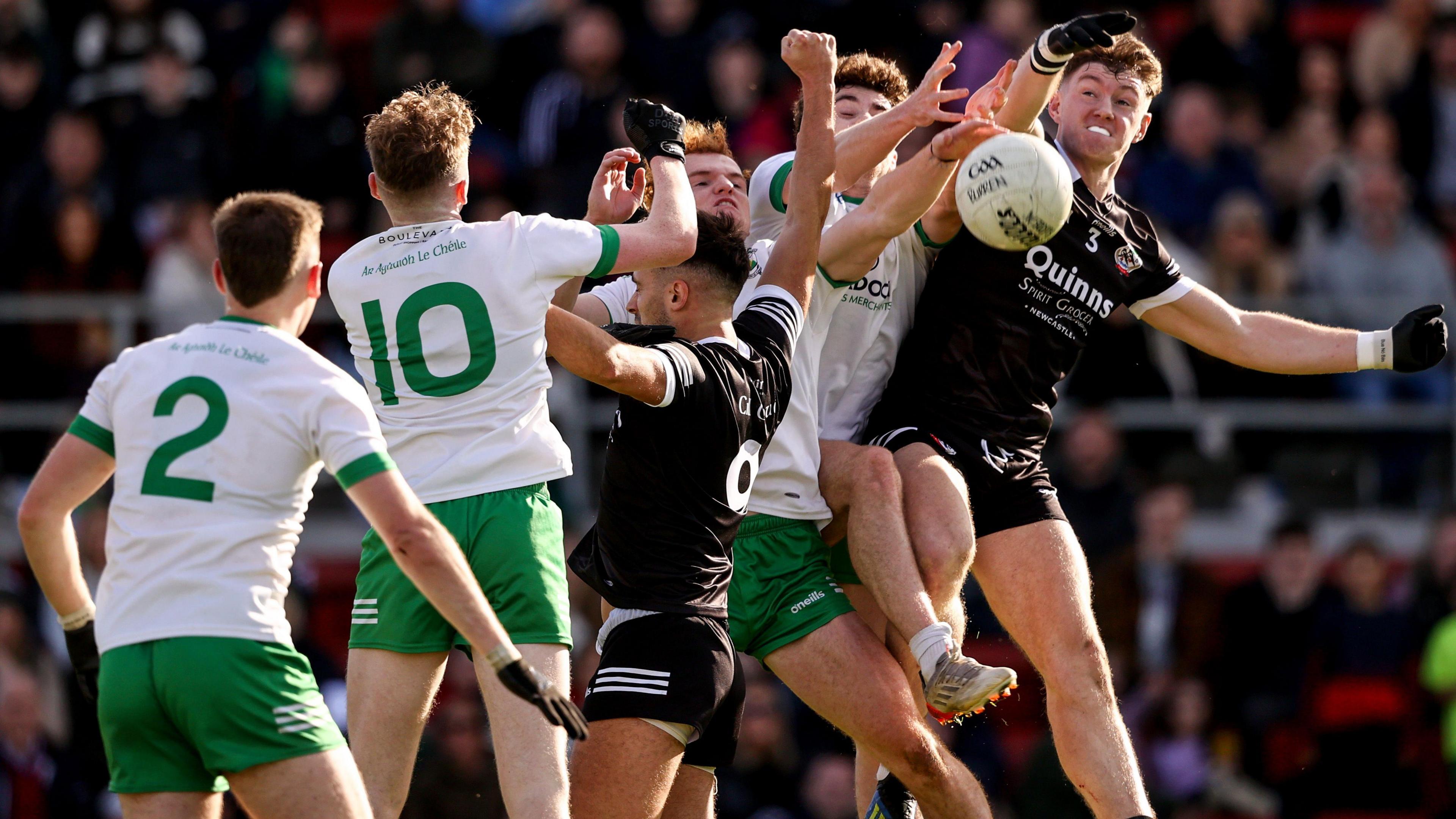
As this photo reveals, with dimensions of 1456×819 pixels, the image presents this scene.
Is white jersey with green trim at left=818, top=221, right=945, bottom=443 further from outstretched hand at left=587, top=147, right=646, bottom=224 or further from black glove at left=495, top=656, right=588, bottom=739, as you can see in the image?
black glove at left=495, top=656, right=588, bottom=739

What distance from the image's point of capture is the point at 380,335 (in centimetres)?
577

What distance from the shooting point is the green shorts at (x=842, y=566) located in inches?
269

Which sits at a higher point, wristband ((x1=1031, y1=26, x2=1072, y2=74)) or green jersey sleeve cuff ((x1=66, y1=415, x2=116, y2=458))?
wristband ((x1=1031, y1=26, x2=1072, y2=74))

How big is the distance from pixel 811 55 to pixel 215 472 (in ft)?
8.93

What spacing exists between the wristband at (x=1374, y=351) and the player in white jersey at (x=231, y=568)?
12.2ft

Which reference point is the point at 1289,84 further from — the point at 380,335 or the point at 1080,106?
the point at 380,335

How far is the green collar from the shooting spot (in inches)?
200

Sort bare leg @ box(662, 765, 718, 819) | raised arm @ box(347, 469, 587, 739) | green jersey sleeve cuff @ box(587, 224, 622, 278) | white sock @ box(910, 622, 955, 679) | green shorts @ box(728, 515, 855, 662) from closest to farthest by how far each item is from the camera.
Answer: raised arm @ box(347, 469, 587, 739) → green jersey sleeve cuff @ box(587, 224, 622, 278) → white sock @ box(910, 622, 955, 679) → bare leg @ box(662, 765, 718, 819) → green shorts @ box(728, 515, 855, 662)

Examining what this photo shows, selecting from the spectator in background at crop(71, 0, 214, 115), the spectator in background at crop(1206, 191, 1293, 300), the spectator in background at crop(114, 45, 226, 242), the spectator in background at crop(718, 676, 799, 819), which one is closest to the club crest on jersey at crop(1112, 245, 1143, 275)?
the spectator in background at crop(718, 676, 799, 819)

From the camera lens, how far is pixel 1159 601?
1185 centimetres

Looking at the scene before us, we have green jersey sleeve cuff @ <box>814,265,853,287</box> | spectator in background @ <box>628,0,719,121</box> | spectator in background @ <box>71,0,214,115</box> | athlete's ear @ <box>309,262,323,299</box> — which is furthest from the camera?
spectator in background @ <box>71,0,214,115</box>

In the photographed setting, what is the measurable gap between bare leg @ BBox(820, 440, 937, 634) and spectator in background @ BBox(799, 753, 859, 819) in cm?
448

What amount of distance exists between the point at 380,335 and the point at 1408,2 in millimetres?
11621

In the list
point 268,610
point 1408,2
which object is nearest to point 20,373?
point 268,610
